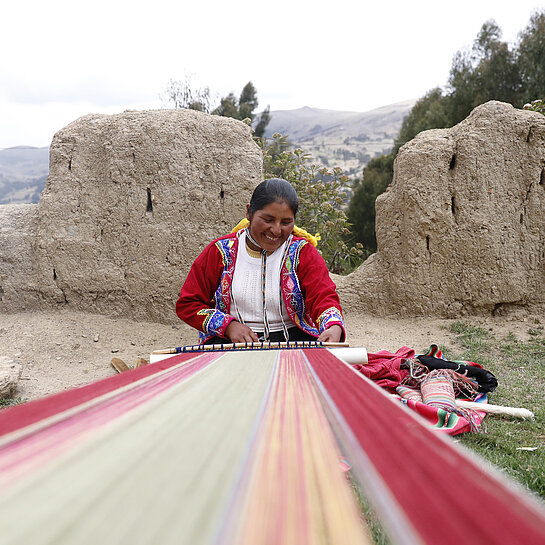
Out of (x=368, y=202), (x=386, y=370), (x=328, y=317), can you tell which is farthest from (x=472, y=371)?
(x=368, y=202)

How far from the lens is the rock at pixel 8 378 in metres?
2.74

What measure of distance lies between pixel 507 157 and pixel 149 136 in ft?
11.7

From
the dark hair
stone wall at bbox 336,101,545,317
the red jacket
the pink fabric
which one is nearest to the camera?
the dark hair

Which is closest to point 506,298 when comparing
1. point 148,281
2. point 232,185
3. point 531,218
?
point 531,218

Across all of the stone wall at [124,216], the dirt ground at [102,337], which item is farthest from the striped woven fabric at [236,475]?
the stone wall at [124,216]

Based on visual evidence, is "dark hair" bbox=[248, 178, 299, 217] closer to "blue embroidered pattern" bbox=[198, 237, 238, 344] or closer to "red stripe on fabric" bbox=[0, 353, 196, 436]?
"blue embroidered pattern" bbox=[198, 237, 238, 344]

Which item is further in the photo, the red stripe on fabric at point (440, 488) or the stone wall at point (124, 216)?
the stone wall at point (124, 216)

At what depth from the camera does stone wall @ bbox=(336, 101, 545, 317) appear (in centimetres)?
436

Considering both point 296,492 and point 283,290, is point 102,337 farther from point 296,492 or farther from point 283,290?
point 296,492

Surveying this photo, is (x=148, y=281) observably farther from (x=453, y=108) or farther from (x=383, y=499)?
(x=453, y=108)

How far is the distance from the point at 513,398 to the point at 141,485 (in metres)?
2.77

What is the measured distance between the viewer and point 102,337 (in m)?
4.02

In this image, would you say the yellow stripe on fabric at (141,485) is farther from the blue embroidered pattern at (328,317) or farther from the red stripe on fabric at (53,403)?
the blue embroidered pattern at (328,317)

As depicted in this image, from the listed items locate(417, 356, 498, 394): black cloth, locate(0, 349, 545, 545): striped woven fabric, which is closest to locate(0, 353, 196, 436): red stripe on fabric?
locate(0, 349, 545, 545): striped woven fabric
